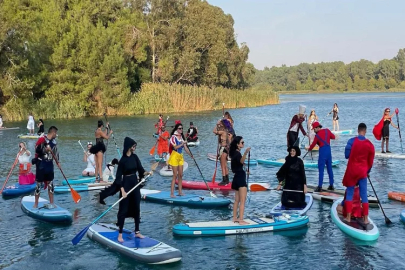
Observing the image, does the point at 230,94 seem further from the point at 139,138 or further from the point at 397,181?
the point at 397,181

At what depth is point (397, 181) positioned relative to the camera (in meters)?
16.3

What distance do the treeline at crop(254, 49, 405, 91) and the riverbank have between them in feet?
382

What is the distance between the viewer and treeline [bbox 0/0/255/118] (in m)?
46.7

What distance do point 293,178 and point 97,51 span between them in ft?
143

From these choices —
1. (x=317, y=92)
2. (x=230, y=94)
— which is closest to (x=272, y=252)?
(x=230, y=94)

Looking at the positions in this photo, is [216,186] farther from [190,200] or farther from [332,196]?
[332,196]

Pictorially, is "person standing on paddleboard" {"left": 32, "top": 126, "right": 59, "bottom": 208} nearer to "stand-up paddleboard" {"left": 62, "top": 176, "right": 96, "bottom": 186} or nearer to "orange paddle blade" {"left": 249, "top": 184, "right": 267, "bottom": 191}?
"stand-up paddleboard" {"left": 62, "top": 176, "right": 96, "bottom": 186}

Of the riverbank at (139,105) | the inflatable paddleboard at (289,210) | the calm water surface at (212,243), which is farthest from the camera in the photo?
the riverbank at (139,105)

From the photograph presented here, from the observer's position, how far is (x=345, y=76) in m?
174

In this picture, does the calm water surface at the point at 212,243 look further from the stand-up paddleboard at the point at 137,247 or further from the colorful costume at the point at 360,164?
the colorful costume at the point at 360,164

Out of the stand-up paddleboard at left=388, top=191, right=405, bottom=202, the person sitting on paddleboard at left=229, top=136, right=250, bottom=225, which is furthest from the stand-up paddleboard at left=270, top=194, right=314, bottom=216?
the stand-up paddleboard at left=388, top=191, right=405, bottom=202

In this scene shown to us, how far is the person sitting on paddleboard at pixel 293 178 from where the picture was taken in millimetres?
11273

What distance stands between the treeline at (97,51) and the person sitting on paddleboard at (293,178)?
38.5 m

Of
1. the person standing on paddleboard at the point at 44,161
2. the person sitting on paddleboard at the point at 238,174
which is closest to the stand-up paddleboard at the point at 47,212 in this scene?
the person standing on paddleboard at the point at 44,161
